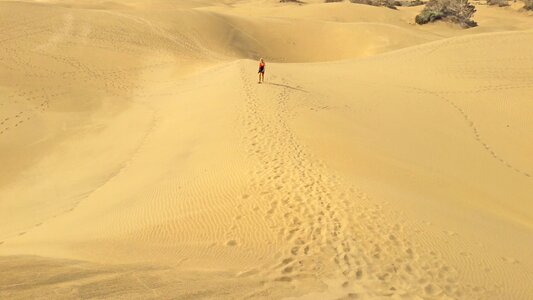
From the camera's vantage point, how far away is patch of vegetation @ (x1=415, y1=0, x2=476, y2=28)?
1529 inches

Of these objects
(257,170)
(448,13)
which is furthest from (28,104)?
(448,13)

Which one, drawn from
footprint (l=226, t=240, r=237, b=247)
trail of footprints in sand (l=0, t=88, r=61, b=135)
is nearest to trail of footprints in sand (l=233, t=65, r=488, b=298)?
footprint (l=226, t=240, r=237, b=247)

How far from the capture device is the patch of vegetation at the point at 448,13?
38.8 metres

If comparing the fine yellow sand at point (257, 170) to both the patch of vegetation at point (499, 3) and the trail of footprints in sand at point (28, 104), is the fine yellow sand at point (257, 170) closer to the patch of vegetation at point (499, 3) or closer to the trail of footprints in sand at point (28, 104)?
the trail of footprints in sand at point (28, 104)

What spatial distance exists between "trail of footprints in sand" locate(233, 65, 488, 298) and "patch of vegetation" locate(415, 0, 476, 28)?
1318 inches

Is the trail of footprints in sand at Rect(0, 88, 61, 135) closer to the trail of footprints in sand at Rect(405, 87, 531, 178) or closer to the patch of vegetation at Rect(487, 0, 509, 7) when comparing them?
the trail of footprints in sand at Rect(405, 87, 531, 178)

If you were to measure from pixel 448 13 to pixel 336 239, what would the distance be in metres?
37.3

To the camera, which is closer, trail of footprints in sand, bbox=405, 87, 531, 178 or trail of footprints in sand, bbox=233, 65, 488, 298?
trail of footprints in sand, bbox=233, 65, 488, 298

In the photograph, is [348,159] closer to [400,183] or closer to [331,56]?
[400,183]

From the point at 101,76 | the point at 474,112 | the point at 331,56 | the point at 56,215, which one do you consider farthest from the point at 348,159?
the point at 331,56

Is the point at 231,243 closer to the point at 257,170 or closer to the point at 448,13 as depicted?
the point at 257,170

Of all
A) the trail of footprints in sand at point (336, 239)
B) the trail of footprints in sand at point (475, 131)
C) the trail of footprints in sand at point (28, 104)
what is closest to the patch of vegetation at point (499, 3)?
the trail of footprints in sand at point (475, 131)

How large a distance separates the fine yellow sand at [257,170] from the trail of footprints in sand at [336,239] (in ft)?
0.10

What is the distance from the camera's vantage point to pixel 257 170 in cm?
907
